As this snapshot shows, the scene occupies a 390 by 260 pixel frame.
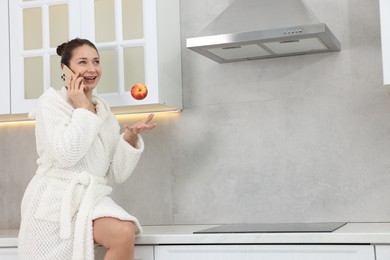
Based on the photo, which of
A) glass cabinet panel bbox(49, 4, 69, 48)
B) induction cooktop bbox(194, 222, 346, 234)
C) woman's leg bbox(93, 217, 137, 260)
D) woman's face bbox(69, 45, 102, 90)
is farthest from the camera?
glass cabinet panel bbox(49, 4, 69, 48)

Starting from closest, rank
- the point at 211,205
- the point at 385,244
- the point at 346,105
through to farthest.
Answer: the point at 385,244 → the point at 346,105 → the point at 211,205

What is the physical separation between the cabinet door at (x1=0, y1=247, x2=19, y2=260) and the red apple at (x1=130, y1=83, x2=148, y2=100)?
80 cm

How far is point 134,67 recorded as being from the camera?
309cm

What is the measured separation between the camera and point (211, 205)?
129 inches

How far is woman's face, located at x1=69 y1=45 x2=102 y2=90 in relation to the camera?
285 cm

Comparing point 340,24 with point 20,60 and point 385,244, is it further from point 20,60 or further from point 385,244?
point 20,60

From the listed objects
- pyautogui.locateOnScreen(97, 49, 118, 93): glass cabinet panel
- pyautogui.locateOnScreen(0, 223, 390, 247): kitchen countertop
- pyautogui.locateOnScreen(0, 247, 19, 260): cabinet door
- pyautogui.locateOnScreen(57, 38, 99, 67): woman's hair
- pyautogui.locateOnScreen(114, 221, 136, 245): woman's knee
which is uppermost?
pyautogui.locateOnScreen(57, 38, 99, 67): woman's hair

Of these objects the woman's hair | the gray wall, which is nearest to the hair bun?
the woman's hair

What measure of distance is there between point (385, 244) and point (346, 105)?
0.81 metres

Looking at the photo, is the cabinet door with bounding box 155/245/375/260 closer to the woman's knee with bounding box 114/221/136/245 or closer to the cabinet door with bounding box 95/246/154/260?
the cabinet door with bounding box 95/246/154/260

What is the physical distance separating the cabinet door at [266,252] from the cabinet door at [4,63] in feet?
3.45

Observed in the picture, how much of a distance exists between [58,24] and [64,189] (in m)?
0.92

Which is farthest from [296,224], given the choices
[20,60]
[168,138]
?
[20,60]

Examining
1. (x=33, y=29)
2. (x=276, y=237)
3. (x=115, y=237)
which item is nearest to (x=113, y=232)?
(x=115, y=237)
